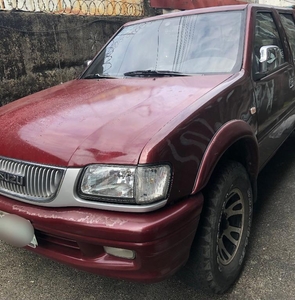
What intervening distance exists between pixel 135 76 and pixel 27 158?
126 cm

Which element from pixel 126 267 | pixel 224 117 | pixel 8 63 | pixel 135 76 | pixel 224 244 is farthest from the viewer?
pixel 8 63

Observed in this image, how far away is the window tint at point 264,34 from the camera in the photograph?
9.00ft

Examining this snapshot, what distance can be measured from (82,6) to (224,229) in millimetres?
5614

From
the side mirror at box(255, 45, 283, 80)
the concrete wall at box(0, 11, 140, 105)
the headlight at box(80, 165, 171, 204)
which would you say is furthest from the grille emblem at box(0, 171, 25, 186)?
the concrete wall at box(0, 11, 140, 105)

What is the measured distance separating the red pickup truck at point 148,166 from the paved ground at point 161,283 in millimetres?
165

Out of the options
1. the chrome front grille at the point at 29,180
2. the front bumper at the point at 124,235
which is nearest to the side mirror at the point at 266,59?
the front bumper at the point at 124,235

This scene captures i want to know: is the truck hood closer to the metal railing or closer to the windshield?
the windshield

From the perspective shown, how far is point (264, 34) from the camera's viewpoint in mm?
3033

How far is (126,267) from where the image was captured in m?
1.72

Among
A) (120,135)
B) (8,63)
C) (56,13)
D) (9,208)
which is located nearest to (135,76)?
(120,135)

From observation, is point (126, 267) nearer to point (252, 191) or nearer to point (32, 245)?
point (32, 245)

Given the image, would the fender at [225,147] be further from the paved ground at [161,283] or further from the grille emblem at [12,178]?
the grille emblem at [12,178]

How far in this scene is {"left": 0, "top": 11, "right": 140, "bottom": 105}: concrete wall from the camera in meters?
5.42

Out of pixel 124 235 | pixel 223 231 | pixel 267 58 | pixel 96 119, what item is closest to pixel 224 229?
pixel 223 231
